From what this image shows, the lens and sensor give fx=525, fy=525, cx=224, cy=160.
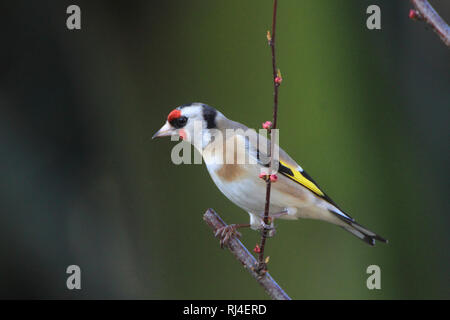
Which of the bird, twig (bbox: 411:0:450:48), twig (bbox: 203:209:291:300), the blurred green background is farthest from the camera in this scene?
the blurred green background

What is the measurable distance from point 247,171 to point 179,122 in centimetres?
54

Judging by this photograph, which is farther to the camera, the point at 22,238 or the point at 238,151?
the point at 22,238

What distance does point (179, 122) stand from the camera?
10.8 ft

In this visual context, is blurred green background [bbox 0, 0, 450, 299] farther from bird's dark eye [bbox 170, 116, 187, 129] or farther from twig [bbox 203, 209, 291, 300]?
twig [bbox 203, 209, 291, 300]

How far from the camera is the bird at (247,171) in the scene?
3.12 meters

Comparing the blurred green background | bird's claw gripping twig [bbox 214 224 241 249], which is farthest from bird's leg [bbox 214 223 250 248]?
the blurred green background

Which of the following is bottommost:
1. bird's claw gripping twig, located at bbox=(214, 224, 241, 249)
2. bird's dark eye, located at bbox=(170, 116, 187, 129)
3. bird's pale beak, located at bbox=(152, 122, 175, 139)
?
bird's claw gripping twig, located at bbox=(214, 224, 241, 249)

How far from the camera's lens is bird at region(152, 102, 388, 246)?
A: 3.12 m

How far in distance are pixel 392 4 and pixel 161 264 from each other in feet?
10.3

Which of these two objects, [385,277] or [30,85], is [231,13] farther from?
[385,277]

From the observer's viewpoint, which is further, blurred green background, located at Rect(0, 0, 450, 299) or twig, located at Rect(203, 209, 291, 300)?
blurred green background, located at Rect(0, 0, 450, 299)

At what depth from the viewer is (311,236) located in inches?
174

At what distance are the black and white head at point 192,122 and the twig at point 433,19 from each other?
1768 mm

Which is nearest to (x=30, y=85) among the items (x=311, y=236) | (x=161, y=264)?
(x=161, y=264)
